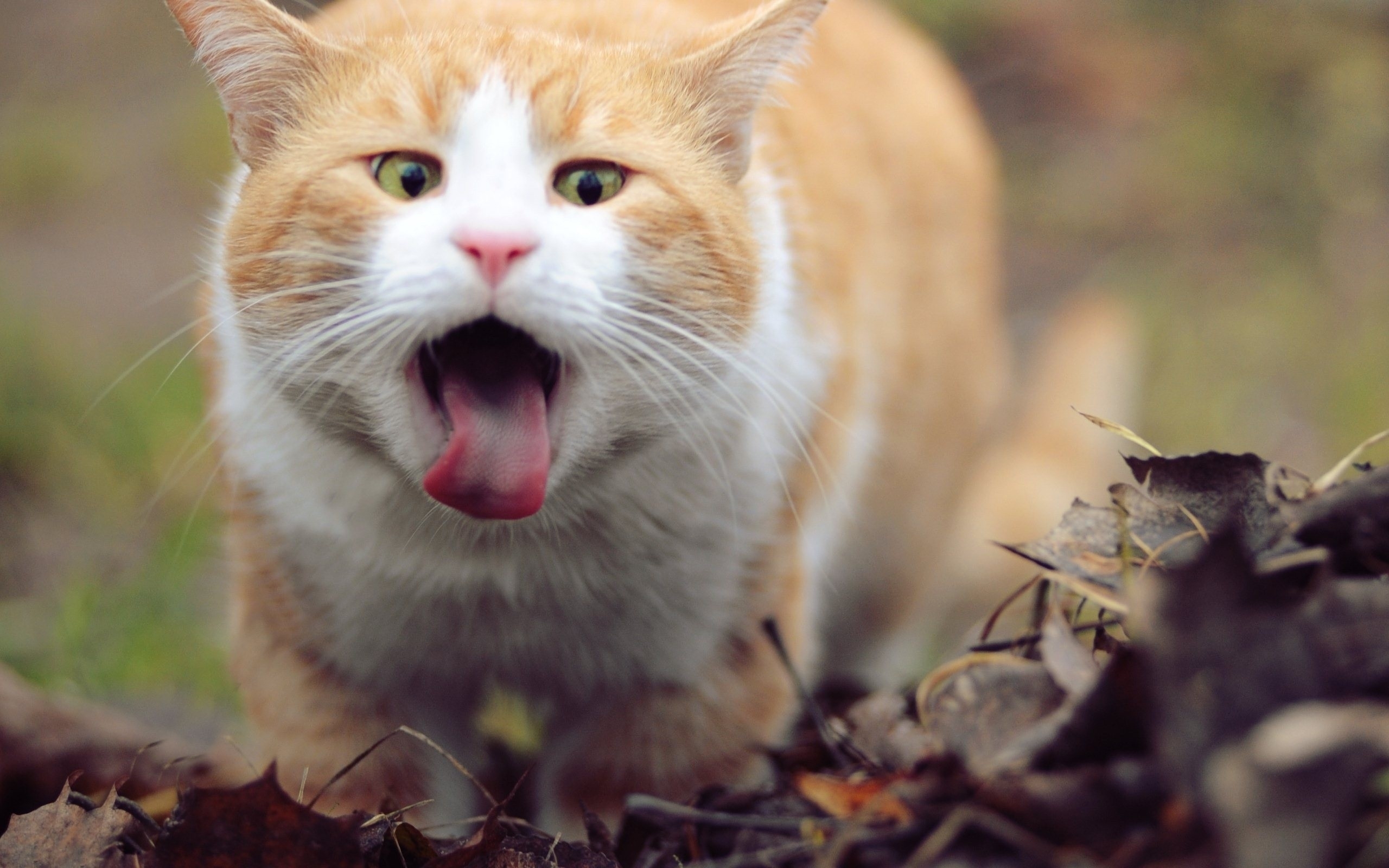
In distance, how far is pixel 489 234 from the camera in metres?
1.22

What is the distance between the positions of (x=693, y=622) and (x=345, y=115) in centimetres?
91

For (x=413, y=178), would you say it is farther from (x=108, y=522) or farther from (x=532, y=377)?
(x=108, y=522)

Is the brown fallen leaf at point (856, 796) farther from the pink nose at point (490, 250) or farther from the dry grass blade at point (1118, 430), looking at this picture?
the pink nose at point (490, 250)

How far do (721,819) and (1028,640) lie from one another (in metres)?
0.41

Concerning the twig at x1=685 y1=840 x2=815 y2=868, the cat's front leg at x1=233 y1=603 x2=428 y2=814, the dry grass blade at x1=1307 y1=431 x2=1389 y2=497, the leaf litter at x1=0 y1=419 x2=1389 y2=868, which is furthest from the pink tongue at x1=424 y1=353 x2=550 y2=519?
the dry grass blade at x1=1307 y1=431 x2=1389 y2=497

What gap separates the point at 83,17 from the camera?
562cm

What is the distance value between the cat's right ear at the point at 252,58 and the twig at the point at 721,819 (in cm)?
100

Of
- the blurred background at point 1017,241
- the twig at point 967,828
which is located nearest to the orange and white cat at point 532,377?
the twig at point 967,828

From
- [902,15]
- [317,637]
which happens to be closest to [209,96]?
[902,15]

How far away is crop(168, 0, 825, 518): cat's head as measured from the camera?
4.19 ft

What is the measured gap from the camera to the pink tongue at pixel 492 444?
1280 millimetres

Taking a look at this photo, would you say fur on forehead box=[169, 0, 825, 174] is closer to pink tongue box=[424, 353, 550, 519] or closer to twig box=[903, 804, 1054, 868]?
pink tongue box=[424, 353, 550, 519]

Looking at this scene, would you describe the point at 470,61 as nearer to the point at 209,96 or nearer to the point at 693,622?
the point at 693,622

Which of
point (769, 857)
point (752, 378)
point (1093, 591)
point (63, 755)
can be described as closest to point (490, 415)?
point (752, 378)
